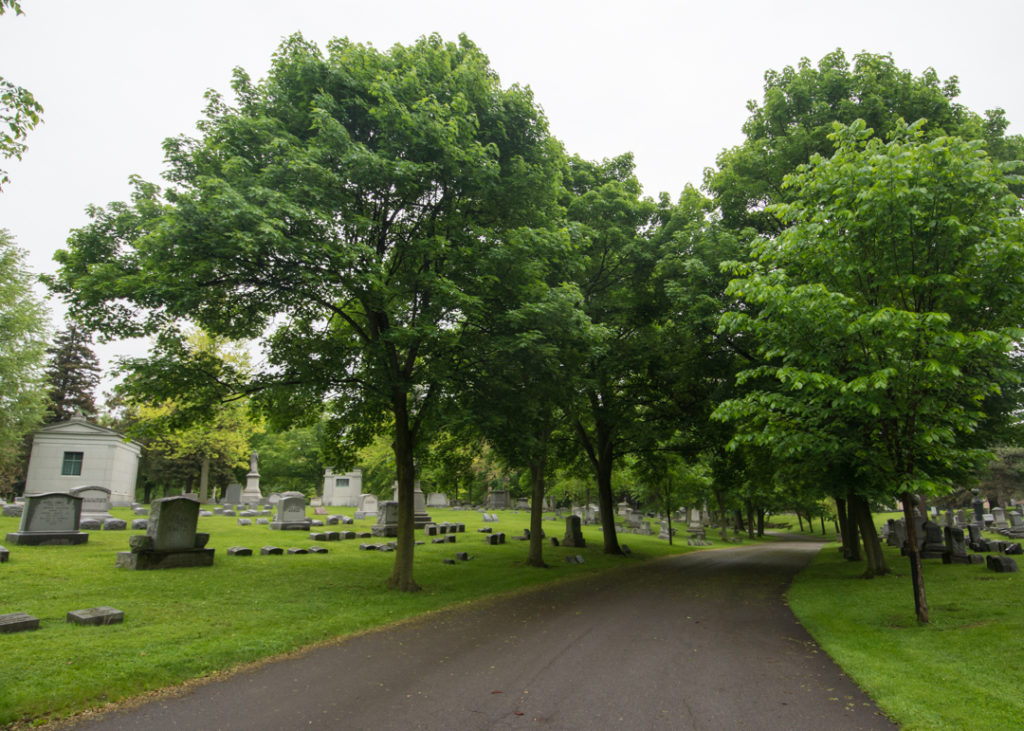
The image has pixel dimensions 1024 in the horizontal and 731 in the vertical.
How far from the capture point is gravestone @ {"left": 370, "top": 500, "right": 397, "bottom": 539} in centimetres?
2142

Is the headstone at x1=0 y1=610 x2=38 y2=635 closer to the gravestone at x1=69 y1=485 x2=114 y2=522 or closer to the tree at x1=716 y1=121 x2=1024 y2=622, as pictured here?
the tree at x1=716 y1=121 x2=1024 y2=622

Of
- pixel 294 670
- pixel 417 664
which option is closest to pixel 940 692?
pixel 417 664

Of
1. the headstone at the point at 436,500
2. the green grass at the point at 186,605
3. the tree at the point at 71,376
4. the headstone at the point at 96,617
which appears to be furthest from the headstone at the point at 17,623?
the tree at the point at 71,376

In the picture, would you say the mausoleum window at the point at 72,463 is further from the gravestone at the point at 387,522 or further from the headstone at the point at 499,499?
the headstone at the point at 499,499

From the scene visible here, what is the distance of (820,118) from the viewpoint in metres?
15.9

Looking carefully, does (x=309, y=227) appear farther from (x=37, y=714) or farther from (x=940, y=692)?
(x=940, y=692)

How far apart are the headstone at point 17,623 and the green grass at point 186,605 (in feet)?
0.49

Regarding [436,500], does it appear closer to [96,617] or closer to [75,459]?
[75,459]

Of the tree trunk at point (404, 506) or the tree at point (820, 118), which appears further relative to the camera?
the tree at point (820, 118)

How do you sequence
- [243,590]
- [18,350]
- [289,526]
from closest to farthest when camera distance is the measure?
[243,590] → [289,526] → [18,350]

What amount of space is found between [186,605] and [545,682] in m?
6.56

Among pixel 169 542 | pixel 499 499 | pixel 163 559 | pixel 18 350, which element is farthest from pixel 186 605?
pixel 499 499

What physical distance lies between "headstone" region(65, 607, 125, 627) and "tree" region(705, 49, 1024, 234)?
16.2 m

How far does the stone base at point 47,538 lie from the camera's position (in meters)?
15.0
